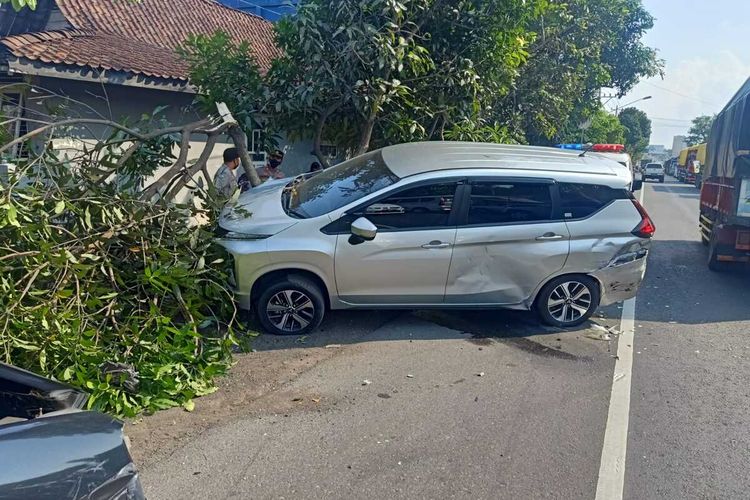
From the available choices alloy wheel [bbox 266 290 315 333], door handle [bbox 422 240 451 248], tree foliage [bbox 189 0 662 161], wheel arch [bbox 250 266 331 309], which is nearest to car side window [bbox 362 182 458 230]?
door handle [bbox 422 240 451 248]

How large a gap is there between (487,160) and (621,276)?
6.24 feet

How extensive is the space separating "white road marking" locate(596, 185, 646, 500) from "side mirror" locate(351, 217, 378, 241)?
8.18ft

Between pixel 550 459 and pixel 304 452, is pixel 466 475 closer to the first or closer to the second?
pixel 550 459

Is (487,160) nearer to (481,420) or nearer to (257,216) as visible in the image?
(257,216)

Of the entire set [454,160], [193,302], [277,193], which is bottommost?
[193,302]

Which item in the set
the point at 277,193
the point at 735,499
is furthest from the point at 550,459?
the point at 277,193

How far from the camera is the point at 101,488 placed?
205 centimetres

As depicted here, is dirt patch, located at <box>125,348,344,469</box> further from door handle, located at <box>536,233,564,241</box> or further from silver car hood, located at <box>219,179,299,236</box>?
door handle, located at <box>536,233,564,241</box>

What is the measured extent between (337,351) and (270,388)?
0.98m

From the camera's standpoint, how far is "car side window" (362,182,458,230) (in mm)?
5973

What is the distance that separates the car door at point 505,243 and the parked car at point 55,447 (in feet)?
13.8

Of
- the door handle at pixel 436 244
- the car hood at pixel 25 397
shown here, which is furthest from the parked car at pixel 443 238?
the car hood at pixel 25 397

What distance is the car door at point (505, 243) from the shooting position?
241 inches

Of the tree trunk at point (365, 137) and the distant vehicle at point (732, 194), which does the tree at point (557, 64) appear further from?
the tree trunk at point (365, 137)
